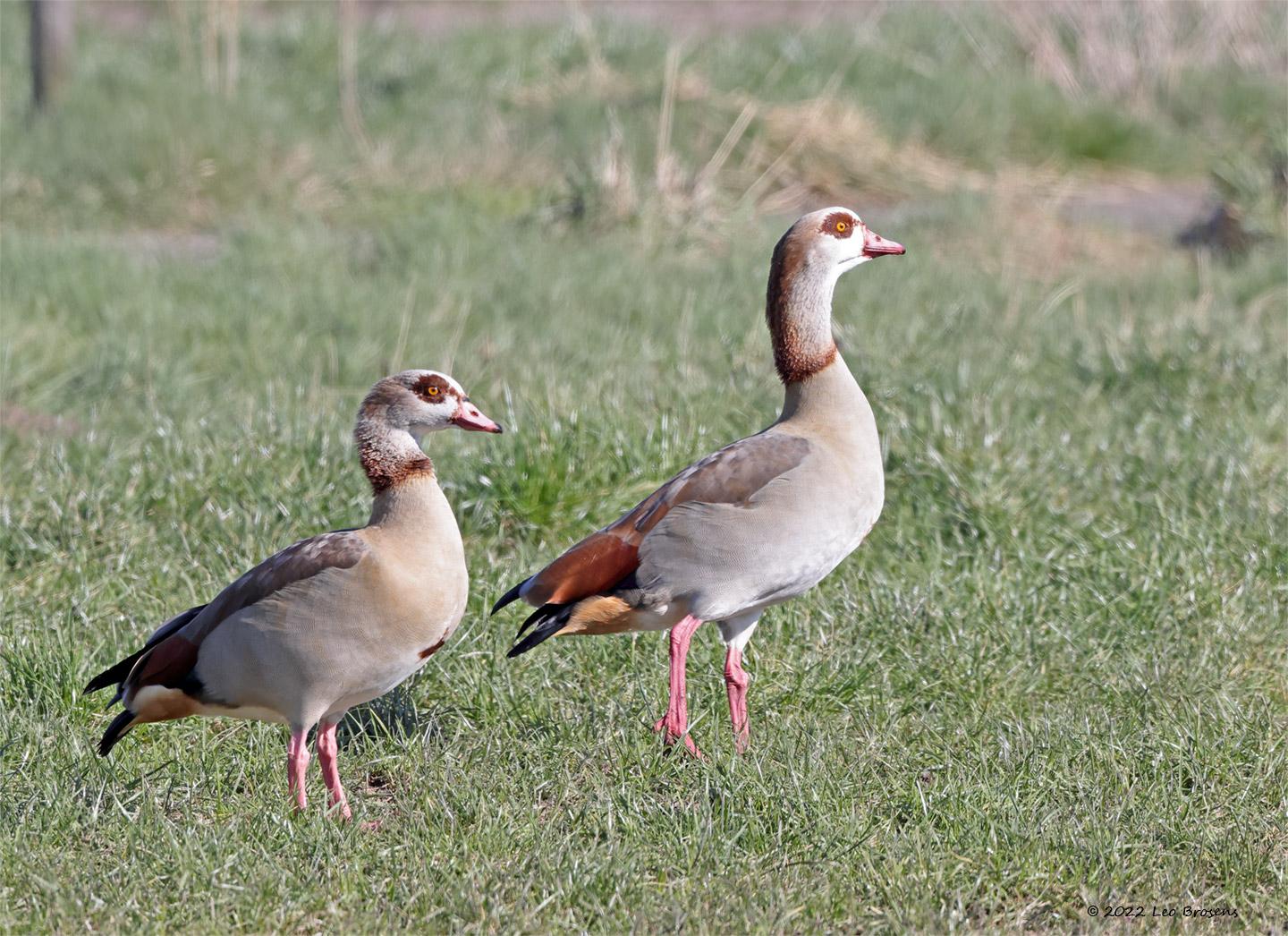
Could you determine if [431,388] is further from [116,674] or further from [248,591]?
[116,674]

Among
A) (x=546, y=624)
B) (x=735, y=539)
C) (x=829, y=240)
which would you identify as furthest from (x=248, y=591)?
(x=829, y=240)

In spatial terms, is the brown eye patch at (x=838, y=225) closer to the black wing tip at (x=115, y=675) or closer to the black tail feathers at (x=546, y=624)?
the black tail feathers at (x=546, y=624)

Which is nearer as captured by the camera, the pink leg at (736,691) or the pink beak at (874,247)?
the pink leg at (736,691)

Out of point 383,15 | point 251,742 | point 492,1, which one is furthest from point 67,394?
point 492,1

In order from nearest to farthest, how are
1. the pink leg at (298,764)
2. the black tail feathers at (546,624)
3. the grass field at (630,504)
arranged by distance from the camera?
the grass field at (630,504), the pink leg at (298,764), the black tail feathers at (546,624)

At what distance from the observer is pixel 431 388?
13.2ft

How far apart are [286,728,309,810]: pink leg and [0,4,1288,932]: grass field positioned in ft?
0.20

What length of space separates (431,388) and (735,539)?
34.2 inches

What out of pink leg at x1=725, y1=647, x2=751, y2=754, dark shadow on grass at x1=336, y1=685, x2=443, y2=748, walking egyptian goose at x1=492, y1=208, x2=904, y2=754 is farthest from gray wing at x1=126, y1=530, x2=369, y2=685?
pink leg at x1=725, y1=647, x2=751, y2=754

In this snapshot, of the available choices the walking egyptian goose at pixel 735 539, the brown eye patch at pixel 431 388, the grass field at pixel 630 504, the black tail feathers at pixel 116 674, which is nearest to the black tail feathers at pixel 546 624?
the walking egyptian goose at pixel 735 539

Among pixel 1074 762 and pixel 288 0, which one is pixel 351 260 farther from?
pixel 288 0

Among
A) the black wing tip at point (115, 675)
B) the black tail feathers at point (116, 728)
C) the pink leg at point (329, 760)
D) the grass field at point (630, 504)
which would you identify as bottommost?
the grass field at point (630, 504)

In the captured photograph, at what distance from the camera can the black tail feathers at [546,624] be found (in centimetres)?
416

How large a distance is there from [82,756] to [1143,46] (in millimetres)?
12898
